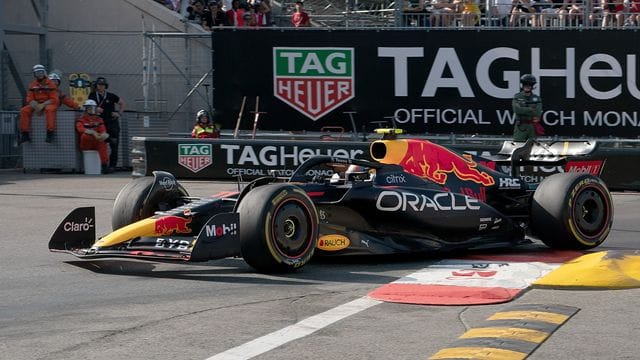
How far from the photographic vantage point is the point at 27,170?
22172mm

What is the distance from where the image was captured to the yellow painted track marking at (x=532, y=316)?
25.8 feet

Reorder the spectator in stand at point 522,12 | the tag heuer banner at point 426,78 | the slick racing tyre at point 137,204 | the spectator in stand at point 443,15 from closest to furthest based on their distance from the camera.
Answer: the slick racing tyre at point 137,204, the tag heuer banner at point 426,78, the spectator in stand at point 522,12, the spectator in stand at point 443,15

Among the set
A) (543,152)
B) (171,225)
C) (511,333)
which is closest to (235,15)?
(543,152)

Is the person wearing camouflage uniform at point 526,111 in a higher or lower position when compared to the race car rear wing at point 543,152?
higher

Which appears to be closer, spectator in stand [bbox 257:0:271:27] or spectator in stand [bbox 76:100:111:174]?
spectator in stand [bbox 76:100:111:174]

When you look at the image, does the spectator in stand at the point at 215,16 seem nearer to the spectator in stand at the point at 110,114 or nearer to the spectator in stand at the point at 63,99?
the spectator in stand at the point at 110,114

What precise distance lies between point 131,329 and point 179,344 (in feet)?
1.89

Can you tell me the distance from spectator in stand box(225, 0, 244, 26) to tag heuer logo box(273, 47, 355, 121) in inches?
122

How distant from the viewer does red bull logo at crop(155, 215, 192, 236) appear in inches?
396

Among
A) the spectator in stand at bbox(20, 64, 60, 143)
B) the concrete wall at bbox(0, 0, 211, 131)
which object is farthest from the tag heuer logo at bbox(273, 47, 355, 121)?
the spectator in stand at bbox(20, 64, 60, 143)

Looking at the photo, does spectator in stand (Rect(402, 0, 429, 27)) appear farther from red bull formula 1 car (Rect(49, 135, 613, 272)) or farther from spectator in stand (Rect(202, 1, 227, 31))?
red bull formula 1 car (Rect(49, 135, 613, 272))

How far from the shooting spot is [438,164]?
1146cm

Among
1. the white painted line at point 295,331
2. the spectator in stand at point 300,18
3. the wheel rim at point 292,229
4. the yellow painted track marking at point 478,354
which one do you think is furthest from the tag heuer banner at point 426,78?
the yellow painted track marking at point 478,354

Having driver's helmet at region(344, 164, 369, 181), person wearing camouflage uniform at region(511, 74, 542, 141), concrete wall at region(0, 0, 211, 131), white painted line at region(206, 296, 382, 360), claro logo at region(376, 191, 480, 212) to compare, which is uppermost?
concrete wall at region(0, 0, 211, 131)
